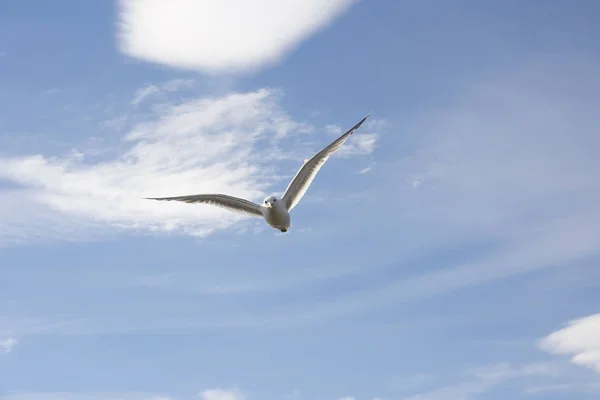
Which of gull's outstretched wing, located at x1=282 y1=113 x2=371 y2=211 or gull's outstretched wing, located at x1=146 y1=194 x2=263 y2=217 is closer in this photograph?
gull's outstretched wing, located at x1=146 y1=194 x2=263 y2=217

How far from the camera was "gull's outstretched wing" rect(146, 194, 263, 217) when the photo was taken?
23.4 metres

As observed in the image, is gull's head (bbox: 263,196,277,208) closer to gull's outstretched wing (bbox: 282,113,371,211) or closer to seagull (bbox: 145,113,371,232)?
seagull (bbox: 145,113,371,232)

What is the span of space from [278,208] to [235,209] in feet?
6.84

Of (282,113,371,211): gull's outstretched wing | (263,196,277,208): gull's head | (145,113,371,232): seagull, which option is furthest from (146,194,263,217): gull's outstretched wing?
(282,113,371,211): gull's outstretched wing

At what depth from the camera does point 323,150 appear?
79.3 ft

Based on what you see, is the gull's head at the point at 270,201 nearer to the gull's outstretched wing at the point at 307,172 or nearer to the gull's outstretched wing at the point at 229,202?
the gull's outstretched wing at the point at 229,202

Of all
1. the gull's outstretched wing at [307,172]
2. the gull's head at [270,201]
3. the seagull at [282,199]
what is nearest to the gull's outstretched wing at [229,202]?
the seagull at [282,199]

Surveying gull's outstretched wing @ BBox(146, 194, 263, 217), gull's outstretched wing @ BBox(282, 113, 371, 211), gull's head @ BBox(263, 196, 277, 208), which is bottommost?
gull's head @ BBox(263, 196, 277, 208)

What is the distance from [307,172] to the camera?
80.5 ft

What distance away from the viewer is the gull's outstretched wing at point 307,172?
2411 centimetres

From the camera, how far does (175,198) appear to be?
22891 mm

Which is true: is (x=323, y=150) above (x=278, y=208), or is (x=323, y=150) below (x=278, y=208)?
above

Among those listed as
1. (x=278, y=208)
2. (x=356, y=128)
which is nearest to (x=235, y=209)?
(x=278, y=208)

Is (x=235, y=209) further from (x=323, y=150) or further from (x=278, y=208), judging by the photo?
(x=323, y=150)
